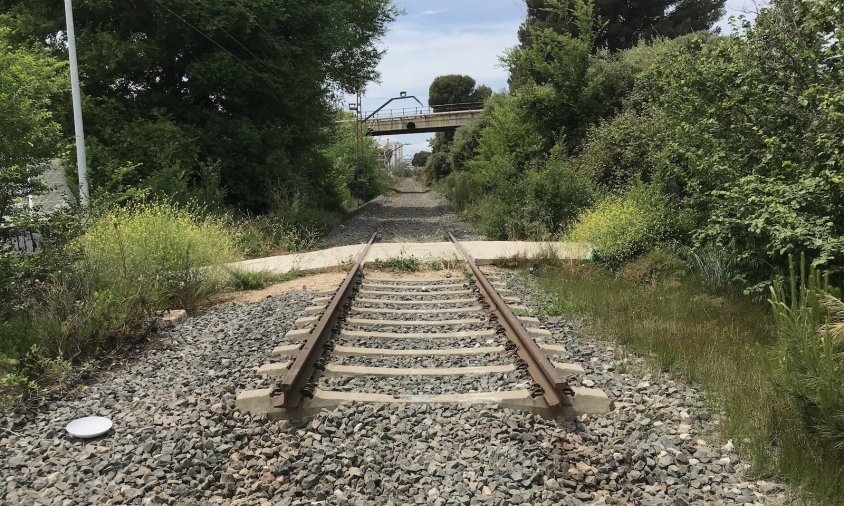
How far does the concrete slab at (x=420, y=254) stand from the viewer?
33.7 feet

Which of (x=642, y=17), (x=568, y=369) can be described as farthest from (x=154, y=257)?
(x=642, y=17)

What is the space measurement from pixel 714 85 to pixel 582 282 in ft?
10.7

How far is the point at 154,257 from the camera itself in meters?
7.70

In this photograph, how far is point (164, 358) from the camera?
552 cm

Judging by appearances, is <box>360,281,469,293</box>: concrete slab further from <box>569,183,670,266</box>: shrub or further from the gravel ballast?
the gravel ballast

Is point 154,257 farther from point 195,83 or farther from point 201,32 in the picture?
point 201,32

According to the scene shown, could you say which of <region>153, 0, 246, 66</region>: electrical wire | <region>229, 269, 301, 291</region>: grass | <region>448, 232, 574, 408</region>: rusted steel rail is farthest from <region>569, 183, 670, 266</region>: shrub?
<region>153, 0, 246, 66</region>: electrical wire

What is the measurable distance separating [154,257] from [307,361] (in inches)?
163

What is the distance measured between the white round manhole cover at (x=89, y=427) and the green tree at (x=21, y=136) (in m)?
3.56

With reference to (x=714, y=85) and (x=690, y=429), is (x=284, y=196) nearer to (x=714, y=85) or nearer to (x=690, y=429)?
(x=714, y=85)

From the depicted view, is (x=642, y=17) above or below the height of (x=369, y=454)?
above

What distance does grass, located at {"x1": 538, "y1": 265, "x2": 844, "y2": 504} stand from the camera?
325cm

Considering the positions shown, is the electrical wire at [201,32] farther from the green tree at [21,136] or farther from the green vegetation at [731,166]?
the green vegetation at [731,166]

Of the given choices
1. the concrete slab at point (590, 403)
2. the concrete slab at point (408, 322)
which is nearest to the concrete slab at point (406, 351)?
the concrete slab at point (408, 322)
